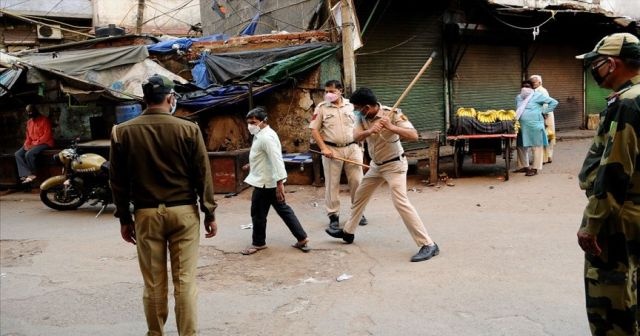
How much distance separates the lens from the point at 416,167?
11016mm

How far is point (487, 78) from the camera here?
48.2 ft

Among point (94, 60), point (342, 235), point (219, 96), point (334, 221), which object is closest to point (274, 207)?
point (342, 235)

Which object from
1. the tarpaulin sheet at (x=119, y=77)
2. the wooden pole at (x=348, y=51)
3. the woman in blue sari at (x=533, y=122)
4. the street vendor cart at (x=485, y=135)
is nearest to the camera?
the street vendor cart at (x=485, y=135)

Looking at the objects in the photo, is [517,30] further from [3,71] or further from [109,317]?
[109,317]

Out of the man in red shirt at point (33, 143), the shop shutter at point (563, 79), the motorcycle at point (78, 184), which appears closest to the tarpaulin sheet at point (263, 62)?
the motorcycle at point (78, 184)

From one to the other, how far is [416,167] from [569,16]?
23.1 ft

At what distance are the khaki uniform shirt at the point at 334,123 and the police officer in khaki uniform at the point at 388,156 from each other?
1.07m

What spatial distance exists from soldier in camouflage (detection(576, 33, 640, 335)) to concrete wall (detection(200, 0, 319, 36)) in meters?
9.66

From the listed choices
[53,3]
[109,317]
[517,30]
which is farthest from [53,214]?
[53,3]

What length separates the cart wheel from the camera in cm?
1021

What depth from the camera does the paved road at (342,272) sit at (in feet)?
14.2

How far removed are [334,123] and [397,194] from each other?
1.68m

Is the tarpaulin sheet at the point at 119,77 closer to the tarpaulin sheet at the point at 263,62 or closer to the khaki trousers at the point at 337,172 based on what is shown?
the tarpaulin sheet at the point at 263,62

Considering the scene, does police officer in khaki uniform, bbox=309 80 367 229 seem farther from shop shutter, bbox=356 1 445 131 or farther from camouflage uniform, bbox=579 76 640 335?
shop shutter, bbox=356 1 445 131
